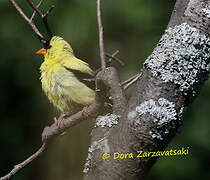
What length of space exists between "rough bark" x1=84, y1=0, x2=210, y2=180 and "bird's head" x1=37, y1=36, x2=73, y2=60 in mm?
1099

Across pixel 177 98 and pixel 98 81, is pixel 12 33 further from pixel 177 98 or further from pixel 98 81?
pixel 177 98

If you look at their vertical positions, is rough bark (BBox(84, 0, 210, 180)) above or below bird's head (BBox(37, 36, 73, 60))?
below

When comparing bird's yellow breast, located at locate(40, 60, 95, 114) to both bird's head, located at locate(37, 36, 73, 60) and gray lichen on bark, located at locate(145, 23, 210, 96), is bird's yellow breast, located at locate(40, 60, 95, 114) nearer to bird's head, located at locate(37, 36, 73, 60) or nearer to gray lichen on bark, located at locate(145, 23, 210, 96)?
bird's head, located at locate(37, 36, 73, 60)

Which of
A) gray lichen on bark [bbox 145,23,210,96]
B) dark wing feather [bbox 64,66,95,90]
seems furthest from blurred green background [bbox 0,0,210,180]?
gray lichen on bark [bbox 145,23,210,96]

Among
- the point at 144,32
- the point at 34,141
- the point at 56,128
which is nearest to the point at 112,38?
the point at 144,32

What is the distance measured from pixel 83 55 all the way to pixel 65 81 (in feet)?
4.15

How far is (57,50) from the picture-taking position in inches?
94.7

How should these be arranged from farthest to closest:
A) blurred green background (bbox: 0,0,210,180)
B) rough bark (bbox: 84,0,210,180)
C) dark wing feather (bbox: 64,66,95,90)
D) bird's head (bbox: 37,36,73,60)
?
blurred green background (bbox: 0,0,210,180), dark wing feather (bbox: 64,66,95,90), bird's head (bbox: 37,36,73,60), rough bark (bbox: 84,0,210,180)

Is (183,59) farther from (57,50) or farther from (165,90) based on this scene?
(57,50)

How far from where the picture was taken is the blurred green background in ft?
12.6

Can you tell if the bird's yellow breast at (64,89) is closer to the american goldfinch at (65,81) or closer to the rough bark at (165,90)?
the american goldfinch at (65,81)

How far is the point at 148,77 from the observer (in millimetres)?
1281

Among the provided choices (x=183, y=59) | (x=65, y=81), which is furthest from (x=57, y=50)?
(x=183, y=59)

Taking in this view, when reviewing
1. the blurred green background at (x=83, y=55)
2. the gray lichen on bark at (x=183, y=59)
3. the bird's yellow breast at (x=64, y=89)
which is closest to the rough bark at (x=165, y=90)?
the gray lichen on bark at (x=183, y=59)
